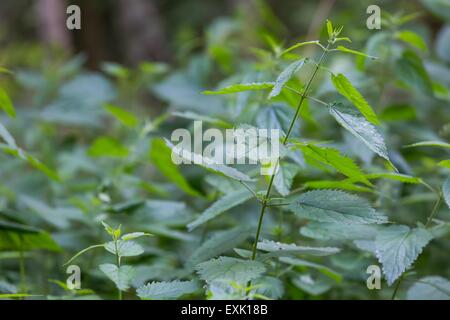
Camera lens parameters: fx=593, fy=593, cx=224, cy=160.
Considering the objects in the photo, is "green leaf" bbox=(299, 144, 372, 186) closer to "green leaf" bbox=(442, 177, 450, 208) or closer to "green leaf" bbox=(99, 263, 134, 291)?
"green leaf" bbox=(442, 177, 450, 208)

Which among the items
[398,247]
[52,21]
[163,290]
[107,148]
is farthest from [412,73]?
[52,21]

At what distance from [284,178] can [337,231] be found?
196 mm

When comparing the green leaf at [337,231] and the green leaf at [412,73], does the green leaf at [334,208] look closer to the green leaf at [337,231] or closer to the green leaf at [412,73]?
the green leaf at [337,231]

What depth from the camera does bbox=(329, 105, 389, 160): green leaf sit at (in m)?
0.93

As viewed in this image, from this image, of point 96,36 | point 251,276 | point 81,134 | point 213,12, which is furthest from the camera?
point 213,12

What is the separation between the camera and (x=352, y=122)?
37.5 inches

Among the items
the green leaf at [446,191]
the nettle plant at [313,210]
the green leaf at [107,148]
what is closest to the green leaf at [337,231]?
the nettle plant at [313,210]

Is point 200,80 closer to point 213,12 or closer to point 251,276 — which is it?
point 251,276

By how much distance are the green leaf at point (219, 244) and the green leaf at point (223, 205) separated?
8 centimetres

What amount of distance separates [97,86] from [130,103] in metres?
0.28

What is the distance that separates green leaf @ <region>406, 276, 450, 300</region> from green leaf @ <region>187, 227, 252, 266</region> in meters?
0.35

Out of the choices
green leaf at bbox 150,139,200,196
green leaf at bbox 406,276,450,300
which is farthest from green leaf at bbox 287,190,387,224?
green leaf at bbox 150,139,200,196
